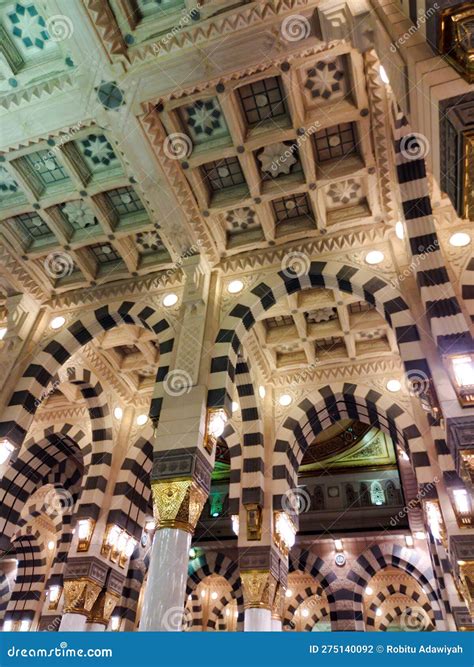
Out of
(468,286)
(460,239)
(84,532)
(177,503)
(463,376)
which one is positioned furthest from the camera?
(84,532)

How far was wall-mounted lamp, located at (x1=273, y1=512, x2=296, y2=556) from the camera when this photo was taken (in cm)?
953

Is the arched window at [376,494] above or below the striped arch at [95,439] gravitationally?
above

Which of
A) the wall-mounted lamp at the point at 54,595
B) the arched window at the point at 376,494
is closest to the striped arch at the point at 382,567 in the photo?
the arched window at the point at 376,494

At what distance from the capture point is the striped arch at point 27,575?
47.1 feet

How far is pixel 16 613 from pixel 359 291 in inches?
538

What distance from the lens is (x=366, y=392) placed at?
10773 mm

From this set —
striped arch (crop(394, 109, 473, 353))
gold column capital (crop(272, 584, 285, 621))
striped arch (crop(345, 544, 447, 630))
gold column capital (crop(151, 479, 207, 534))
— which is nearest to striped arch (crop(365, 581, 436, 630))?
striped arch (crop(345, 544, 447, 630))

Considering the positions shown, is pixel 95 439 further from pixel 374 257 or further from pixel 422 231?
pixel 422 231

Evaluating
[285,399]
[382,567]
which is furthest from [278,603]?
[382,567]

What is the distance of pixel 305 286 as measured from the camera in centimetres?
865

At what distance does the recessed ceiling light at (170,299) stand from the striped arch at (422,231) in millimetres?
4135

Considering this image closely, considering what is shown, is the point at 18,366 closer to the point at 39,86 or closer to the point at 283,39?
the point at 39,86

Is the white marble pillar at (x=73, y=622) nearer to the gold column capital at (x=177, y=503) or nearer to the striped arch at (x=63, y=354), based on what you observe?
the striped arch at (x=63, y=354)

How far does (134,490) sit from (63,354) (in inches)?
150
